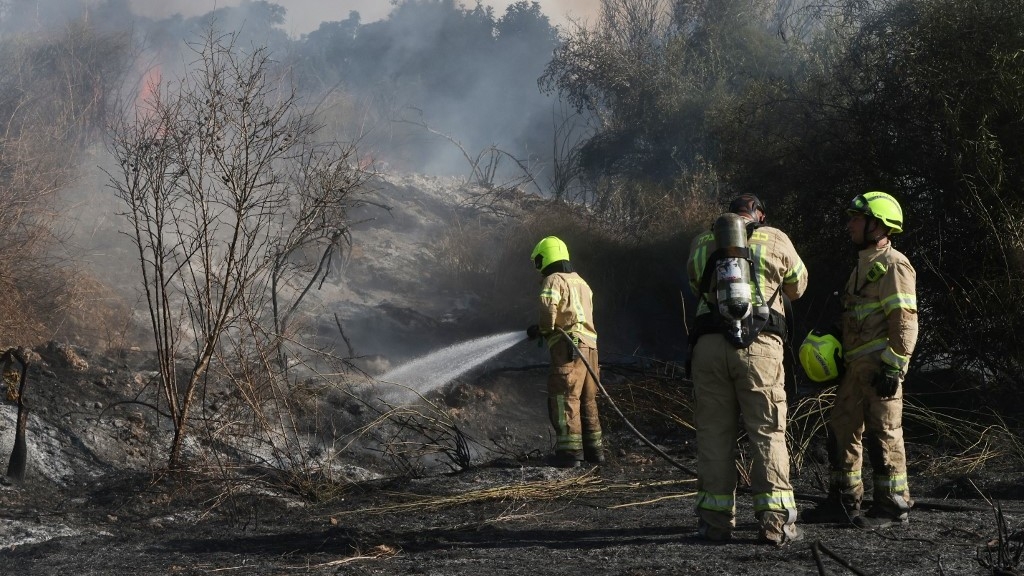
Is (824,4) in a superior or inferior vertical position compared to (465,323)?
superior

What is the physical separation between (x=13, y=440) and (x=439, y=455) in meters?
3.94

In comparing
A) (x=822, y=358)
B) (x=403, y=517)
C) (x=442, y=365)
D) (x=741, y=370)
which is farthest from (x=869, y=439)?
(x=442, y=365)

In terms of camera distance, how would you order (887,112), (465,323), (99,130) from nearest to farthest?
1. (887,112)
2. (465,323)
3. (99,130)

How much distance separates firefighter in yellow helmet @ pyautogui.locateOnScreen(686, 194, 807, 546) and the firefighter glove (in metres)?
0.56

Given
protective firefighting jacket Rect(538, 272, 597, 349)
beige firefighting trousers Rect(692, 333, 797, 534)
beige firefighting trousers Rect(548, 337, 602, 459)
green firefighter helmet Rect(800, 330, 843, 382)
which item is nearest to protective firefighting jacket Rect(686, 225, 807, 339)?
beige firefighting trousers Rect(692, 333, 797, 534)

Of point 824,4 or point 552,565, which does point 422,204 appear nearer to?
point 824,4

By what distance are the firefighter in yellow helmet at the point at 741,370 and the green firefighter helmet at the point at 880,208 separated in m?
0.53

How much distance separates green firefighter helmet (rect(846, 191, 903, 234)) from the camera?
4766 mm

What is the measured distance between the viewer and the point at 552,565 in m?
4.14

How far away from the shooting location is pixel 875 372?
465 cm

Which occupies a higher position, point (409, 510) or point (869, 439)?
point (869, 439)

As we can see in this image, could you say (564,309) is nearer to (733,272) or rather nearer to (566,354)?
(566,354)

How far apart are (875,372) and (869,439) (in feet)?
1.17

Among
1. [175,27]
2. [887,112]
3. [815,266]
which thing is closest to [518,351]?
[815,266]
